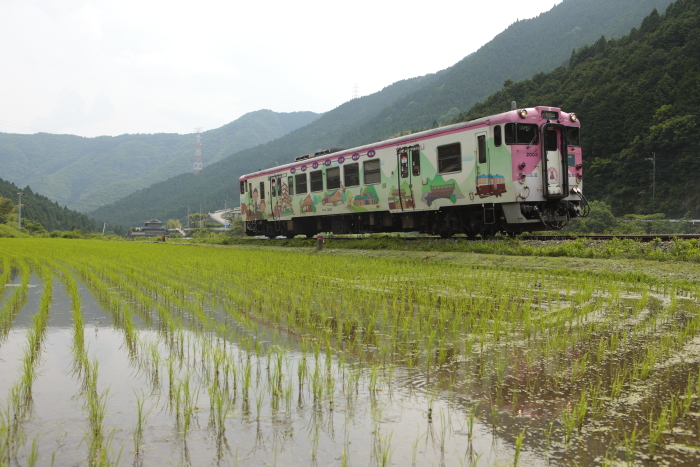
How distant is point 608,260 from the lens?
952cm

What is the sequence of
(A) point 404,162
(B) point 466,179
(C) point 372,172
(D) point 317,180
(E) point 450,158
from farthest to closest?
(D) point 317,180
(C) point 372,172
(A) point 404,162
(E) point 450,158
(B) point 466,179

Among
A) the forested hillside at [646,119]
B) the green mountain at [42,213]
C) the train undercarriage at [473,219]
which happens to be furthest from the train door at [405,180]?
the green mountain at [42,213]

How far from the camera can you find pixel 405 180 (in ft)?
50.9

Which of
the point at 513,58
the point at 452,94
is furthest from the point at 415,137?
the point at 513,58

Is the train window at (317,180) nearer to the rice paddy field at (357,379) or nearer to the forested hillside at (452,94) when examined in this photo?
the rice paddy field at (357,379)

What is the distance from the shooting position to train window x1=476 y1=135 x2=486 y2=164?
1313cm

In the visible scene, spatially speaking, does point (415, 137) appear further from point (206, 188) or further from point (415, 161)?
point (206, 188)

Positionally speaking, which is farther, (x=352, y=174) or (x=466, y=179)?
(x=352, y=174)

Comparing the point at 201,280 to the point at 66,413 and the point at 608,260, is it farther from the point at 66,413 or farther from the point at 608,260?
the point at 608,260

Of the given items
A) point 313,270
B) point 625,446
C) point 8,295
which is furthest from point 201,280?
point 625,446

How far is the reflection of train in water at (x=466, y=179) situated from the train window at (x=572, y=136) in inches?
1.0

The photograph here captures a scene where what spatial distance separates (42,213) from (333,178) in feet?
329

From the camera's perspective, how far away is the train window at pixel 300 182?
2045 cm

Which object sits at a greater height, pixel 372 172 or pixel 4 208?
pixel 4 208
